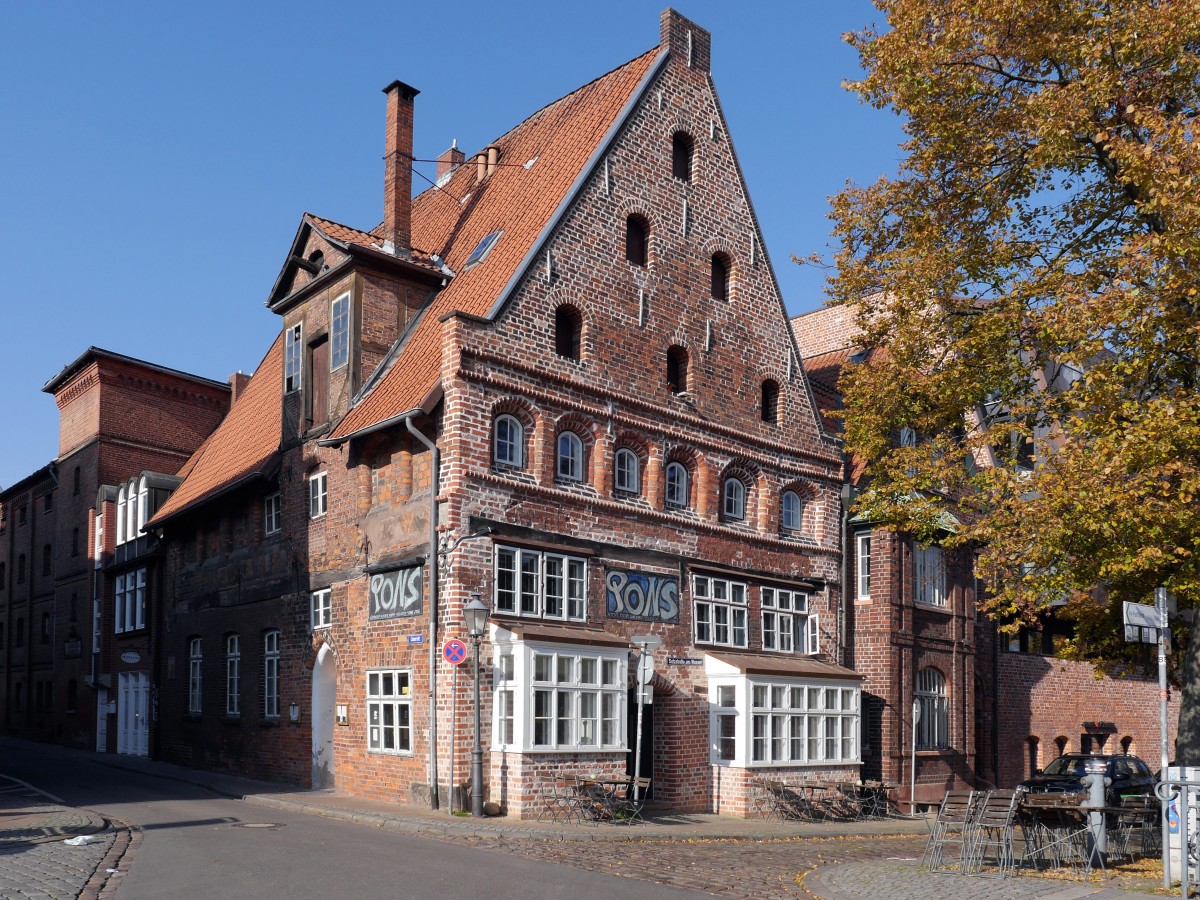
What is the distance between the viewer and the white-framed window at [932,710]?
2898cm

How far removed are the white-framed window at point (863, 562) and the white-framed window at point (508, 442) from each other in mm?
10089

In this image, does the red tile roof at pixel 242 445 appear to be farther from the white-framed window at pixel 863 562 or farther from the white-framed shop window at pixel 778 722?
the white-framed window at pixel 863 562

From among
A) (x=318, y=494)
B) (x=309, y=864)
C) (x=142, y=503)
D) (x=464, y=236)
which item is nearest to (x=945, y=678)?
(x=464, y=236)

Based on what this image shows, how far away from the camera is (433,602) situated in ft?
66.9

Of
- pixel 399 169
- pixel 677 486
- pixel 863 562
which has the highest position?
pixel 399 169

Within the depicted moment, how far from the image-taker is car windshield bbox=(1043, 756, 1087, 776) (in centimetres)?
2692

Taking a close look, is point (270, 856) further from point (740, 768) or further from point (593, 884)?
point (740, 768)

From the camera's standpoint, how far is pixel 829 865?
1558 cm

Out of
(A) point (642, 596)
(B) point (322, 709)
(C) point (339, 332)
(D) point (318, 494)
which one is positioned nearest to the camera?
(A) point (642, 596)

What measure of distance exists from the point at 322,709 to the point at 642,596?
6.57 meters

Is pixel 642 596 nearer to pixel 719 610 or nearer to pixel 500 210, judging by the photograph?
pixel 719 610

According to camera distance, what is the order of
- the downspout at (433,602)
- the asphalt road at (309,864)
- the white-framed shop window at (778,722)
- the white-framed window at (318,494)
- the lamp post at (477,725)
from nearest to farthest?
the asphalt road at (309,864) < the lamp post at (477,725) < the downspout at (433,602) < the white-framed shop window at (778,722) < the white-framed window at (318,494)

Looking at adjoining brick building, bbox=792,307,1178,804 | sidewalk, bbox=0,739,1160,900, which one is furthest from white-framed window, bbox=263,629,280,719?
adjoining brick building, bbox=792,307,1178,804

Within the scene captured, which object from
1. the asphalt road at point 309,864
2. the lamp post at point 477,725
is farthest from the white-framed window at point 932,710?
the asphalt road at point 309,864
